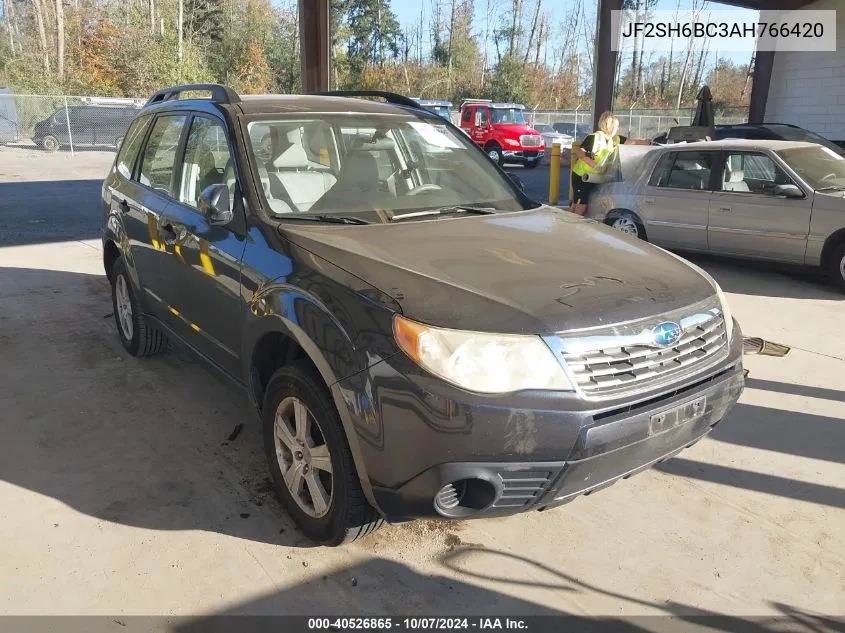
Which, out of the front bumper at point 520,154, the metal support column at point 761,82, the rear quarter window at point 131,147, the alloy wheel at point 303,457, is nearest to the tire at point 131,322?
the rear quarter window at point 131,147

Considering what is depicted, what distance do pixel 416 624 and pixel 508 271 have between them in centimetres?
131

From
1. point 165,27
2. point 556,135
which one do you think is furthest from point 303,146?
point 165,27

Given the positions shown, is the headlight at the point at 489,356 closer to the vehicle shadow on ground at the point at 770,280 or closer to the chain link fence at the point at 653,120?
the vehicle shadow on ground at the point at 770,280

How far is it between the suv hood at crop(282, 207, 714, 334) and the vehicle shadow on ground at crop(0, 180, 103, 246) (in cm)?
834

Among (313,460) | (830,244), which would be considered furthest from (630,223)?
(313,460)

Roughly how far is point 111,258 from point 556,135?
26587 mm

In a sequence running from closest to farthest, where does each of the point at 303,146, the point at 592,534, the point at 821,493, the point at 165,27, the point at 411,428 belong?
the point at 411,428 → the point at 592,534 → the point at 821,493 → the point at 303,146 → the point at 165,27

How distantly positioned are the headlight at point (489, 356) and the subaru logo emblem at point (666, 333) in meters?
0.43

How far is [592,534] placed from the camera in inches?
115

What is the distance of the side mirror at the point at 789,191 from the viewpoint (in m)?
6.91

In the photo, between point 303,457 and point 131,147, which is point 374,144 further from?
point 131,147

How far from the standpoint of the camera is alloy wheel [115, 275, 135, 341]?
4820 millimetres

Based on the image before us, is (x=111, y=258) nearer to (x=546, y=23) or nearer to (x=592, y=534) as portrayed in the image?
(x=592, y=534)

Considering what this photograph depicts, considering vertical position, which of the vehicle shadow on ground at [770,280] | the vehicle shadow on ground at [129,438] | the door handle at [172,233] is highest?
the door handle at [172,233]
